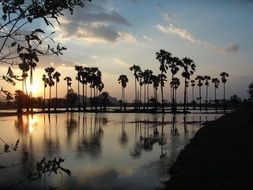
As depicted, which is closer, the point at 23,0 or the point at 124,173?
the point at 23,0

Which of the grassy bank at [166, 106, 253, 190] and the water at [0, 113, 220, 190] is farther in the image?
the water at [0, 113, 220, 190]

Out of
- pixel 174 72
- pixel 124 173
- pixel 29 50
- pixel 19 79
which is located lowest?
pixel 124 173

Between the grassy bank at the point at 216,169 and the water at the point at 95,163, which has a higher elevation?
the grassy bank at the point at 216,169

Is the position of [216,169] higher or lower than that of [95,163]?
higher

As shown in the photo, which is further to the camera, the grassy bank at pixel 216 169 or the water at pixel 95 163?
the water at pixel 95 163

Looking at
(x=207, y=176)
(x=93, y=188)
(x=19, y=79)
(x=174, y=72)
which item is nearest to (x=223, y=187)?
(x=207, y=176)

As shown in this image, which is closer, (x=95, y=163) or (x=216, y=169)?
(x=216, y=169)

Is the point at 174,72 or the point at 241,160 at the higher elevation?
Answer: the point at 174,72

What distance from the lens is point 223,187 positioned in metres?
15.7

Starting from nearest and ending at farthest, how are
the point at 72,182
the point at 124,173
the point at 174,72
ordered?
the point at 72,182
the point at 124,173
the point at 174,72

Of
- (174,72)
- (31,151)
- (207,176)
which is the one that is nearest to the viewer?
(207,176)

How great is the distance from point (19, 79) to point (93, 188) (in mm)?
13955

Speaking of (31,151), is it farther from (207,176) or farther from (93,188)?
(207,176)

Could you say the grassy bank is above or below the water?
above
